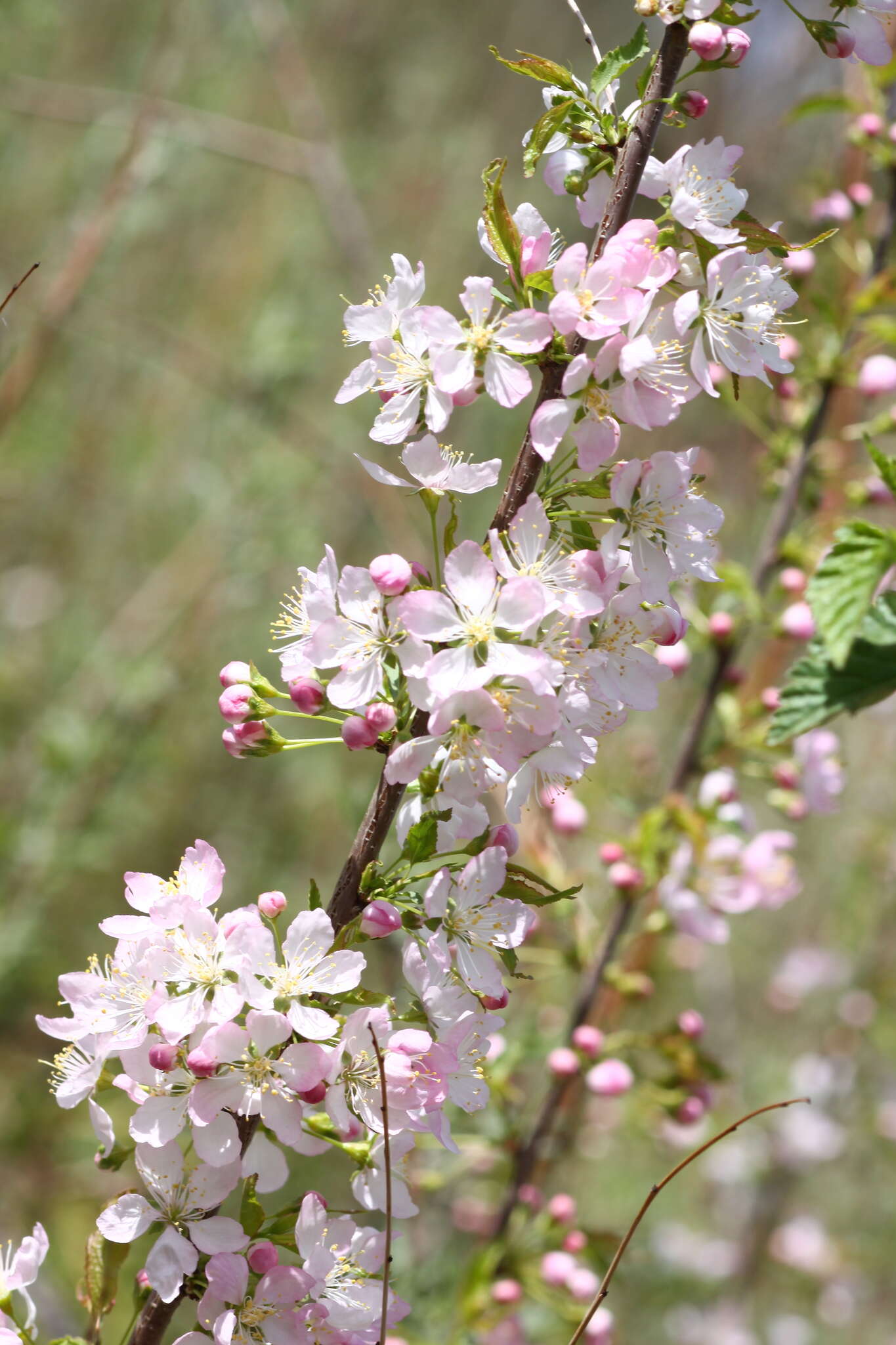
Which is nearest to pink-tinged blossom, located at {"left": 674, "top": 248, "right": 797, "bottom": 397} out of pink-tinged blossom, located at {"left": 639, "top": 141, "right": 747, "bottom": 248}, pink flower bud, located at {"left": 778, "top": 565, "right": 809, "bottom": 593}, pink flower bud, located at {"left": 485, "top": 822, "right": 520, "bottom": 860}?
pink-tinged blossom, located at {"left": 639, "top": 141, "right": 747, "bottom": 248}

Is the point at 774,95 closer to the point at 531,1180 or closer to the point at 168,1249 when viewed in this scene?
the point at 531,1180

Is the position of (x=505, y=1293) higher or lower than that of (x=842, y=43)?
lower

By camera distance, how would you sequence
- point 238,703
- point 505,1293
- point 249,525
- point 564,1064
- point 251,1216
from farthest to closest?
1. point 249,525
2. point 564,1064
3. point 505,1293
4. point 238,703
5. point 251,1216

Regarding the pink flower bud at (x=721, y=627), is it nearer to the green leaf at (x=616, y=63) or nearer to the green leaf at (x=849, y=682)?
the green leaf at (x=849, y=682)

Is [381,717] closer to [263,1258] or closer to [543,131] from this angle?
[263,1258]

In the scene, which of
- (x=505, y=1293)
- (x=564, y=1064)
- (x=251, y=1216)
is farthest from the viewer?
(x=564, y=1064)

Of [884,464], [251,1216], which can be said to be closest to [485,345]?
[884,464]

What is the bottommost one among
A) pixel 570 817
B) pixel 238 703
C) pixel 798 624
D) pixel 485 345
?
pixel 570 817
